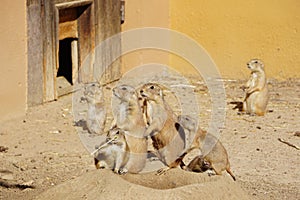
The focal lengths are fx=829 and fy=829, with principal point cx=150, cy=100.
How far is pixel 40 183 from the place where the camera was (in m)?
8.32

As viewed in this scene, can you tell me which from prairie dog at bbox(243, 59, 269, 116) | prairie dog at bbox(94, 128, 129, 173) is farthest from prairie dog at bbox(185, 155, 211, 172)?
prairie dog at bbox(243, 59, 269, 116)

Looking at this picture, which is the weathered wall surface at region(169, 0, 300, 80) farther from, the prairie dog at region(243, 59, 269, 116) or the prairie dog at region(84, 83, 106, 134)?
the prairie dog at region(84, 83, 106, 134)

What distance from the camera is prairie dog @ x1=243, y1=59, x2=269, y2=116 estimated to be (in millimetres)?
11445

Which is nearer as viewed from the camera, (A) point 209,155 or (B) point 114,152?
(B) point 114,152

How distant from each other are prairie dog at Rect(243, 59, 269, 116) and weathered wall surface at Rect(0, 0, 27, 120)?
3.09 metres

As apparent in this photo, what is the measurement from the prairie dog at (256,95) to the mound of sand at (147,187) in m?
4.64

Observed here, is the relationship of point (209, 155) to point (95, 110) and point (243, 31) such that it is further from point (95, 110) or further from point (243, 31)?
point (243, 31)

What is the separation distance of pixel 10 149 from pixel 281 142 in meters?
3.29

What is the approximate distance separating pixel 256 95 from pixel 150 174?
15.6 ft

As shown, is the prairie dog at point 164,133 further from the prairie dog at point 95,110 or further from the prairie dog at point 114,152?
the prairie dog at point 95,110

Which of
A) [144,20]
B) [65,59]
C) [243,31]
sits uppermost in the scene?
[144,20]

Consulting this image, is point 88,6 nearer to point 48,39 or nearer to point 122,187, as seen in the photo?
point 48,39

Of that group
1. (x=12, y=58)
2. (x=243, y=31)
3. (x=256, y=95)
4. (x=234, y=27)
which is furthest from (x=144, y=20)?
Result: (x=12, y=58)

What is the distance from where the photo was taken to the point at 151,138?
8281 mm
